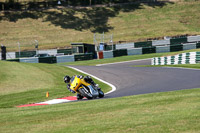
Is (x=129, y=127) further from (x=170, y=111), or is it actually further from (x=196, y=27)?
(x=196, y=27)

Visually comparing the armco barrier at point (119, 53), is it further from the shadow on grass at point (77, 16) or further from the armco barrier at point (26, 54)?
the shadow on grass at point (77, 16)

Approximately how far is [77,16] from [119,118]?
61113 mm

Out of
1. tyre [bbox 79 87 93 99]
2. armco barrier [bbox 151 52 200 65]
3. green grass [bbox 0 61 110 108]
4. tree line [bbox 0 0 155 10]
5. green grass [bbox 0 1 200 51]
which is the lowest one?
green grass [bbox 0 61 110 108]

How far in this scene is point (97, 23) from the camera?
66.4 metres

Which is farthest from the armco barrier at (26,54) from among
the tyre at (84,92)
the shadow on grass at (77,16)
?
the tyre at (84,92)

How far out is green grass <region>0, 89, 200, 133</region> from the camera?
282 inches

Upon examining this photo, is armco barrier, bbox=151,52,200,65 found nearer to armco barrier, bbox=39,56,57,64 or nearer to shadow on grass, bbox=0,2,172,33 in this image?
armco barrier, bbox=39,56,57,64

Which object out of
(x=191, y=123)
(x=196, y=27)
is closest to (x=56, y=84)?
(x=191, y=123)

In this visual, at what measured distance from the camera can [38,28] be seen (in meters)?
64.4

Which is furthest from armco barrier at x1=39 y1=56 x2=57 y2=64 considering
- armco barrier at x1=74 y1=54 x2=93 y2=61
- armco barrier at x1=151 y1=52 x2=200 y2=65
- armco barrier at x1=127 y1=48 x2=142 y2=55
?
armco barrier at x1=151 y1=52 x2=200 y2=65

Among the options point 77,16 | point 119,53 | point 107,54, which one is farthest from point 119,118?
point 77,16

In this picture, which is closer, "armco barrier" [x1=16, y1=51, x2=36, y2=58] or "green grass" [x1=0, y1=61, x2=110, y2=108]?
"green grass" [x1=0, y1=61, x2=110, y2=108]

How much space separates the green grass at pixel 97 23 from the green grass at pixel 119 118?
48.7 m

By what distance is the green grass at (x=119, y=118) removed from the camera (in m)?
7.15
